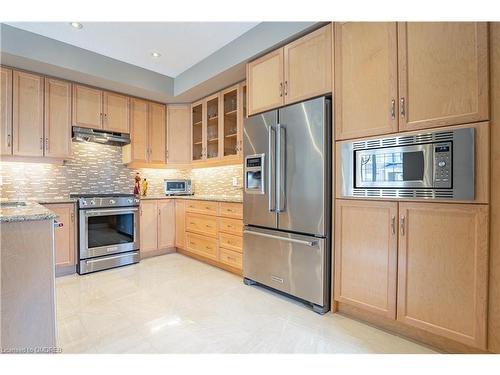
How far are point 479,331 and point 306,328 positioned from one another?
1.00 m

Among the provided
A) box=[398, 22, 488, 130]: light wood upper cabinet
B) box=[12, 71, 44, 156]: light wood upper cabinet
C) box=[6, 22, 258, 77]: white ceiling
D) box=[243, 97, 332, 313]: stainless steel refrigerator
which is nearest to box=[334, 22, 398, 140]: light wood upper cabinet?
box=[398, 22, 488, 130]: light wood upper cabinet

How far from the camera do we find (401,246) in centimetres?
172

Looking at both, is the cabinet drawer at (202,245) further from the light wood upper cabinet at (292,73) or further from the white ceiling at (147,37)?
the white ceiling at (147,37)

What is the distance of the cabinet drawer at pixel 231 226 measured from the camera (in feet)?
9.66

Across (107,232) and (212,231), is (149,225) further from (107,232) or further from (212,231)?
(212,231)

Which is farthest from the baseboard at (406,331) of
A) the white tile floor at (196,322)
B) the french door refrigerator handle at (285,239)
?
the french door refrigerator handle at (285,239)

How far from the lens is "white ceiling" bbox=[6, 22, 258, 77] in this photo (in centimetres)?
252

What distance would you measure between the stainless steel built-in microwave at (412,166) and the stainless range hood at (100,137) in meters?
3.01

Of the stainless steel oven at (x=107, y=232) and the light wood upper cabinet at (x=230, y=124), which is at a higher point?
the light wood upper cabinet at (x=230, y=124)

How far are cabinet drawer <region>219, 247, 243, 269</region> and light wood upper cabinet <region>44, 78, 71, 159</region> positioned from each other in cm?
230

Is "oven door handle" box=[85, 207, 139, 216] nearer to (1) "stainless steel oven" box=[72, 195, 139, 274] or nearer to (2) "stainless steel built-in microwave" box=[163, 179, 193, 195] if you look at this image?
(1) "stainless steel oven" box=[72, 195, 139, 274]

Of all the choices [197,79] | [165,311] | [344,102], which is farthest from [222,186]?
[344,102]

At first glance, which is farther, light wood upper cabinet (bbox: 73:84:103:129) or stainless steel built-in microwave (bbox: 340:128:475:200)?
light wood upper cabinet (bbox: 73:84:103:129)

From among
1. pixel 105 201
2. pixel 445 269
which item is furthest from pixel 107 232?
pixel 445 269
